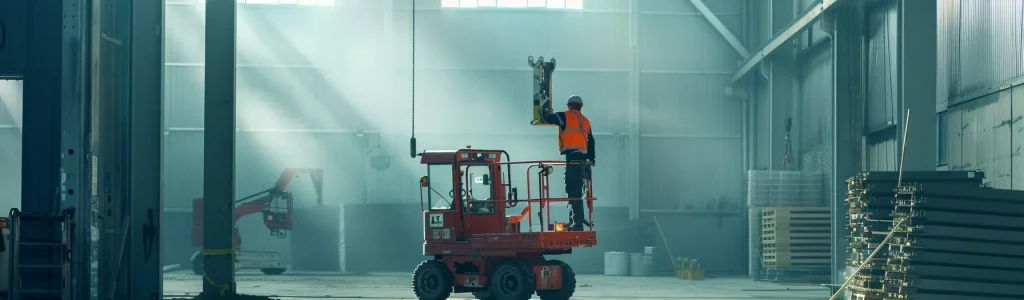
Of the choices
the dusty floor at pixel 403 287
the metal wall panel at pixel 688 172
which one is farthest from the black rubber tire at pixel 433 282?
the metal wall panel at pixel 688 172

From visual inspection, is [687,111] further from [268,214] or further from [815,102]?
[268,214]

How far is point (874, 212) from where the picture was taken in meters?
14.8

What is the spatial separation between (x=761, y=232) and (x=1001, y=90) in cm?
1129

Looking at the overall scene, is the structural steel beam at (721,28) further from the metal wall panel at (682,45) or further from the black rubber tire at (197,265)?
the black rubber tire at (197,265)

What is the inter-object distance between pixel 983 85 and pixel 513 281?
7.57 m

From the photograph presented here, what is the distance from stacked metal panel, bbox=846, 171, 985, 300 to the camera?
14367mm

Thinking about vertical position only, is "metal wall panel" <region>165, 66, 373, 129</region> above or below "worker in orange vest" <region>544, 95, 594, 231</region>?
above

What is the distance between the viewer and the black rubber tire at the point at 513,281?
1580 cm

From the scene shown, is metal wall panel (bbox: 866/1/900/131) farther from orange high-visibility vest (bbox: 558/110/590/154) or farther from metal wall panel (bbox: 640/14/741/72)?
metal wall panel (bbox: 640/14/741/72)

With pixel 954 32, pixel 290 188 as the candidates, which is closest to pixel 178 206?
pixel 290 188

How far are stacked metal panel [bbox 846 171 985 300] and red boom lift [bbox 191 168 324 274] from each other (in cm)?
1685

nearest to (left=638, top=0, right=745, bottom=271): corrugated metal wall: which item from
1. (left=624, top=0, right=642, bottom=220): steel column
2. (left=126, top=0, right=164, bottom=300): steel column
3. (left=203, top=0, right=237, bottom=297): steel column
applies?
(left=624, top=0, right=642, bottom=220): steel column

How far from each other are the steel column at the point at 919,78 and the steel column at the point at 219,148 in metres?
9.32

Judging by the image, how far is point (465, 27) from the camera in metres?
31.3
